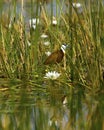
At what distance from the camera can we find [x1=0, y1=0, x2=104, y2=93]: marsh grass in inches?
174

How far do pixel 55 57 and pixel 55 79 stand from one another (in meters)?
0.27

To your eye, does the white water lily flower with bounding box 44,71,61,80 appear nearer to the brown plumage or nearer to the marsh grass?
the marsh grass

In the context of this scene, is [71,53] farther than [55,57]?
No

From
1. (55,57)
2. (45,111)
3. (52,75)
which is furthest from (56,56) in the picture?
(45,111)

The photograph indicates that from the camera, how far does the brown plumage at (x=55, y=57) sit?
4.84m

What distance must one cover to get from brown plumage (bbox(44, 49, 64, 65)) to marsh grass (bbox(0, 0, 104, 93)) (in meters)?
0.05

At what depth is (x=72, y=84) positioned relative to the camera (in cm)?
455

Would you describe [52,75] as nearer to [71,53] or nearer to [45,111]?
[71,53]

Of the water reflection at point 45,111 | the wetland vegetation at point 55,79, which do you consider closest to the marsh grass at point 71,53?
the wetland vegetation at point 55,79

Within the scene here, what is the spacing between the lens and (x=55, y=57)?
4.87 metres

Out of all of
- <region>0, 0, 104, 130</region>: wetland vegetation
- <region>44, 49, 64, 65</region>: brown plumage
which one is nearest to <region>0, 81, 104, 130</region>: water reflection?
<region>0, 0, 104, 130</region>: wetland vegetation

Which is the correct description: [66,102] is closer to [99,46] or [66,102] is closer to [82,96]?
[82,96]

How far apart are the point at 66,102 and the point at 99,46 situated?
50cm

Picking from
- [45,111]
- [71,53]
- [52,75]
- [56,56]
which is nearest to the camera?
[45,111]
